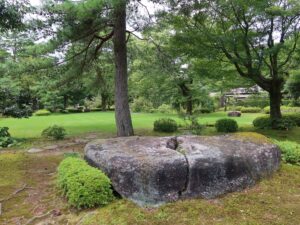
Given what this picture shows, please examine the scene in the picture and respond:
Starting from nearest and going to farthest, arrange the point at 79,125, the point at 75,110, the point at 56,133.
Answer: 1. the point at 56,133
2. the point at 79,125
3. the point at 75,110

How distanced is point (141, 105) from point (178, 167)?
21.3 m

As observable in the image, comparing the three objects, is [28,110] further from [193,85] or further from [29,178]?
[193,85]

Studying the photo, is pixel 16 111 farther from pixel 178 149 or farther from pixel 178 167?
pixel 178 167

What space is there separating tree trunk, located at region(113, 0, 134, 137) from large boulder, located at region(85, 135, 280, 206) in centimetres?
430

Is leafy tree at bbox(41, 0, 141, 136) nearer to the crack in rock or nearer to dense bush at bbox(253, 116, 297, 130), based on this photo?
the crack in rock

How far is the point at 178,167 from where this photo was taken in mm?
4035

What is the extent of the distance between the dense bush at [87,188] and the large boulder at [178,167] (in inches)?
8.6

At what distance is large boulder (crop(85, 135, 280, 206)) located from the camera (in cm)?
399

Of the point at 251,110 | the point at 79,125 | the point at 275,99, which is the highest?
the point at 275,99

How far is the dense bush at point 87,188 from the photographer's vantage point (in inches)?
151

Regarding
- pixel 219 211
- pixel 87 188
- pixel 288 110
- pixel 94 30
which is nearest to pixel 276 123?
pixel 94 30

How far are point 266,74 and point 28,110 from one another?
9.53 m

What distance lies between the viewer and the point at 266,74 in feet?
42.3

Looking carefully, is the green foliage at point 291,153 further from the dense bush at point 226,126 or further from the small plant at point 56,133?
the small plant at point 56,133
